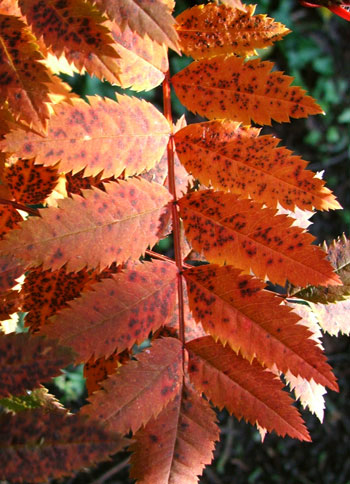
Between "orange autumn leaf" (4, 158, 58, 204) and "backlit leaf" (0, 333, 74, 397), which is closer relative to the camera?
"backlit leaf" (0, 333, 74, 397)

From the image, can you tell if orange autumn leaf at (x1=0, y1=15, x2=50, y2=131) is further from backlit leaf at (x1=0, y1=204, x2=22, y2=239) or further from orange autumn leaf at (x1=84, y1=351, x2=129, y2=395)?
orange autumn leaf at (x1=84, y1=351, x2=129, y2=395)

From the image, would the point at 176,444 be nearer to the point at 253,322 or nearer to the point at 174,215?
the point at 253,322

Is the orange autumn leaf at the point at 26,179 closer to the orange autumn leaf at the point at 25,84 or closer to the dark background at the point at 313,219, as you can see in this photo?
the orange autumn leaf at the point at 25,84

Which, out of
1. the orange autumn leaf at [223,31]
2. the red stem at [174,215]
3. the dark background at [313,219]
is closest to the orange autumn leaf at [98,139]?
the red stem at [174,215]

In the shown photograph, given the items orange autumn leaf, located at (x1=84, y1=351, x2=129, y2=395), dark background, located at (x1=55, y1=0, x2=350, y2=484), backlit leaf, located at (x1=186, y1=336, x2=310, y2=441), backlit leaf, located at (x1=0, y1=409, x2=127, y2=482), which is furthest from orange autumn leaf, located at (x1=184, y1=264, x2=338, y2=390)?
dark background, located at (x1=55, y1=0, x2=350, y2=484)

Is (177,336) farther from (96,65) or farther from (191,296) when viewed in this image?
(96,65)

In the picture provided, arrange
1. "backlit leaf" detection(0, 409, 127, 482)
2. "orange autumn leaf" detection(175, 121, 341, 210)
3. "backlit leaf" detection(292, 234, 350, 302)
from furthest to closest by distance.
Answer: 1. "backlit leaf" detection(292, 234, 350, 302)
2. "orange autumn leaf" detection(175, 121, 341, 210)
3. "backlit leaf" detection(0, 409, 127, 482)
